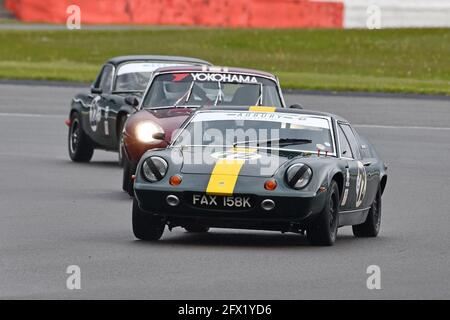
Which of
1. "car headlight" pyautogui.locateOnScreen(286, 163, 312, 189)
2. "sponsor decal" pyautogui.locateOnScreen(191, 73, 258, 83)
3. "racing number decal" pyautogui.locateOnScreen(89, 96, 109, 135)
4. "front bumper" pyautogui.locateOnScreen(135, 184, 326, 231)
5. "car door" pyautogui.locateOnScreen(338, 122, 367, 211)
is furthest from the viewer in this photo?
"racing number decal" pyautogui.locateOnScreen(89, 96, 109, 135)

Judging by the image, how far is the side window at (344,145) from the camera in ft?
43.9

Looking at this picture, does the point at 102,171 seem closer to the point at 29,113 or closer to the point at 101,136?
the point at 101,136

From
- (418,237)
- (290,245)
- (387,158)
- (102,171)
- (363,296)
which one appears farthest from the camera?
(387,158)

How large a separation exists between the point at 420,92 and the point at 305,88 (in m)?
2.87

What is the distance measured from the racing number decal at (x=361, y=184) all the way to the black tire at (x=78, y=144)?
8.67 m

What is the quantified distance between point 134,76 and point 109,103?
0.84m

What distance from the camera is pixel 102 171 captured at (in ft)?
66.3

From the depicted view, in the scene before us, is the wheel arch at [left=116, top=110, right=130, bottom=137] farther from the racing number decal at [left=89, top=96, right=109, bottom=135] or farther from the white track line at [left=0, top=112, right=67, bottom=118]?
the white track line at [left=0, top=112, right=67, bottom=118]

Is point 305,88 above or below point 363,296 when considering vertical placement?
below

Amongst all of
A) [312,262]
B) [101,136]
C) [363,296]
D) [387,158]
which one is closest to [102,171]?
[101,136]

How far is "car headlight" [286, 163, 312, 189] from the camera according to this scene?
11.9 m

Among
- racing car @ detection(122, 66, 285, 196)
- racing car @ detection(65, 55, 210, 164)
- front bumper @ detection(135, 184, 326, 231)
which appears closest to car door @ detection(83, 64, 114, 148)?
racing car @ detection(65, 55, 210, 164)

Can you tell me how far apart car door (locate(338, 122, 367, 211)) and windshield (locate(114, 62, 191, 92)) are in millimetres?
7231

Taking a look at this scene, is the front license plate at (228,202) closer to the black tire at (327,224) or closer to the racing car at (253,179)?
the racing car at (253,179)
